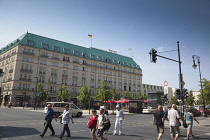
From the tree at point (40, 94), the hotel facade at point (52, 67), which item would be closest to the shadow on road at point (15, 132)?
the hotel facade at point (52, 67)

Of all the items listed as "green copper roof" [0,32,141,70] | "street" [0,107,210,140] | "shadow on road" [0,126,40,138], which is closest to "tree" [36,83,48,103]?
"green copper roof" [0,32,141,70]

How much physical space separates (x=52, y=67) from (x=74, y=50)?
12.8 meters

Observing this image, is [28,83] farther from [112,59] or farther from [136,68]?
[136,68]

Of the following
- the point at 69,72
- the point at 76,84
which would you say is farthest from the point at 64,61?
the point at 76,84

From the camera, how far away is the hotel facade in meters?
54.3

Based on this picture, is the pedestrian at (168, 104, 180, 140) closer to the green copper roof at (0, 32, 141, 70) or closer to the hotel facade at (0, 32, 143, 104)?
the hotel facade at (0, 32, 143, 104)

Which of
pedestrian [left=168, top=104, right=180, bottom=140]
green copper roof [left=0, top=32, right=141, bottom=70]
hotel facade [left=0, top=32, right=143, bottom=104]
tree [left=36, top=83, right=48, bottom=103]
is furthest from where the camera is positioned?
green copper roof [left=0, top=32, right=141, bottom=70]

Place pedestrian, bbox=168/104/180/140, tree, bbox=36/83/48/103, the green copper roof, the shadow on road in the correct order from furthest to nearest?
the green copper roof, tree, bbox=36/83/48/103, the shadow on road, pedestrian, bbox=168/104/180/140

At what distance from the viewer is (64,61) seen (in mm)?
64312

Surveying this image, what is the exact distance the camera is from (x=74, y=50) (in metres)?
69.4

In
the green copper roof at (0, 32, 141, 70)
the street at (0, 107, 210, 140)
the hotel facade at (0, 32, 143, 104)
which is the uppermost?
the green copper roof at (0, 32, 141, 70)

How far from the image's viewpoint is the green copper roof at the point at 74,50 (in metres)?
59.3

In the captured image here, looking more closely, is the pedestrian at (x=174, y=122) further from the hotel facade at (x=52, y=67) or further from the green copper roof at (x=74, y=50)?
the green copper roof at (x=74, y=50)

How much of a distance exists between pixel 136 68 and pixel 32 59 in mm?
54305
